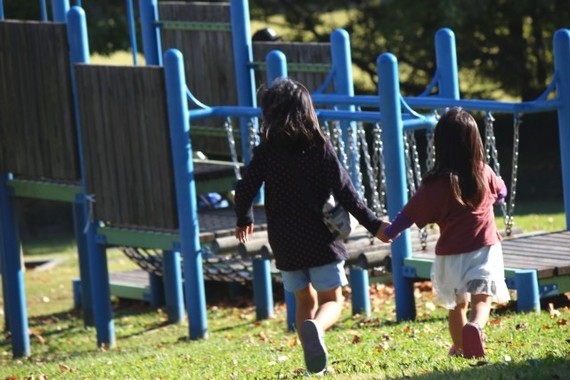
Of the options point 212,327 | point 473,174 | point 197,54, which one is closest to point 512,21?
point 197,54

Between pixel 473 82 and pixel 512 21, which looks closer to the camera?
pixel 512 21

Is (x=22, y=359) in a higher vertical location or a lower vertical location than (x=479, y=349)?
lower

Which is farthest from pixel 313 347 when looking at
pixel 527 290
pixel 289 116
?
pixel 527 290

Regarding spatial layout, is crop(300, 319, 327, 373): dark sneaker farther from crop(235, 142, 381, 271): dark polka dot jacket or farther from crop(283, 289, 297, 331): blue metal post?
crop(283, 289, 297, 331): blue metal post

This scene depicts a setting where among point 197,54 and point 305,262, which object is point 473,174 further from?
point 197,54

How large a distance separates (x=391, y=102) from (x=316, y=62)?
2147 millimetres

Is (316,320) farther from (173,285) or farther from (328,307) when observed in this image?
(173,285)

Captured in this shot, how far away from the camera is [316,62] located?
10.9m

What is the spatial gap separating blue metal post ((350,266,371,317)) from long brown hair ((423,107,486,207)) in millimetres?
3714

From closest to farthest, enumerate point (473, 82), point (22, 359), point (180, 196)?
point (180, 196), point (22, 359), point (473, 82)

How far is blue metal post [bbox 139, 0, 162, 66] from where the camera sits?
11.8 meters

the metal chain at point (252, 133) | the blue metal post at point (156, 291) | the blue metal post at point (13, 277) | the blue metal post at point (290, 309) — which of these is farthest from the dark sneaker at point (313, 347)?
the blue metal post at point (156, 291)

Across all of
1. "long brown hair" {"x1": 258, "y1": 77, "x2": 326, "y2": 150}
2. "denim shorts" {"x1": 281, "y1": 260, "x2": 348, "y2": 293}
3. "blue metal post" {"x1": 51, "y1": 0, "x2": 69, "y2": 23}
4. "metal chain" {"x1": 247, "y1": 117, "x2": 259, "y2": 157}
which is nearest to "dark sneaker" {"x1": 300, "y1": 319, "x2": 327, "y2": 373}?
"denim shorts" {"x1": 281, "y1": 260, "x2": 348, "y2": 293}

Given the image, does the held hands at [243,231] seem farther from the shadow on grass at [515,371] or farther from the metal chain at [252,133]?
the metal chain at [252,133]
